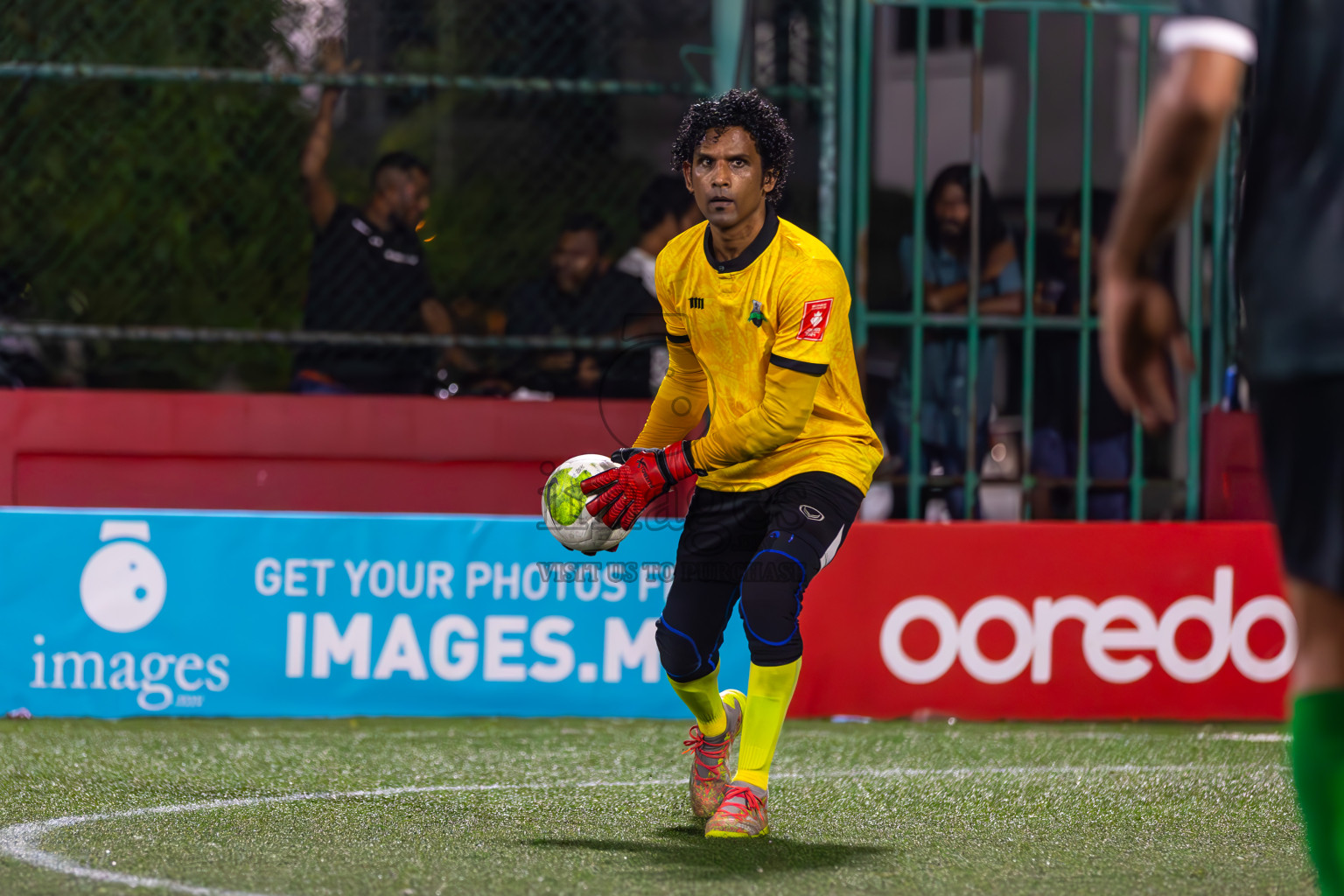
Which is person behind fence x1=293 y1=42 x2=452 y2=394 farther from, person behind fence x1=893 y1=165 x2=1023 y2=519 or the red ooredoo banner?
the red ooredoo banner

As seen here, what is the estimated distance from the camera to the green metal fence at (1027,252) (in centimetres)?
771

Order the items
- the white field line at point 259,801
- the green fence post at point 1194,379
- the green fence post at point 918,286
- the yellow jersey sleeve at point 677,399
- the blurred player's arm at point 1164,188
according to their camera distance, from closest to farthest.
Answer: the blurred player's arm at point 1164,188 < the white field line at point 259,801 < the yellow jersey sleeve at point 677,399 < the green fence post at point 918,286 < the green fence post at point 1194,379

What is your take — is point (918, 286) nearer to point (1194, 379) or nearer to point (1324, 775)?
point (1194, 379)

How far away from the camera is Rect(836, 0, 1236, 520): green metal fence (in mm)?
7711

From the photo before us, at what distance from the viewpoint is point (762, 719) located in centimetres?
435

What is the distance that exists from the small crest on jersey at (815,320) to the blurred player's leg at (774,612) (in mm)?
394

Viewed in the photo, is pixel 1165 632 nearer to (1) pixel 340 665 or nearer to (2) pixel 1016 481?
(2) pixel 1016 481

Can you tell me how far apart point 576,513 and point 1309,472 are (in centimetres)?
260

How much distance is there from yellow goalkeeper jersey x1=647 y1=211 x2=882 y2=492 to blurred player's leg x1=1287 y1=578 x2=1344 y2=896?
200 cm

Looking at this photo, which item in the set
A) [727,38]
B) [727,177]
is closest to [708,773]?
[727,177]

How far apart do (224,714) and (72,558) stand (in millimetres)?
875

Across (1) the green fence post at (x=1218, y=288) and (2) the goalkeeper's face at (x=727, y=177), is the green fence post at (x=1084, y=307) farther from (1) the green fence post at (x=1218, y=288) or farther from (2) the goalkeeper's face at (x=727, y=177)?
(2) the goalkeeper's face at (x=727, y=177)

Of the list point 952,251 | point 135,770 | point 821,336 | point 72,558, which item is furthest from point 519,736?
point 952,251

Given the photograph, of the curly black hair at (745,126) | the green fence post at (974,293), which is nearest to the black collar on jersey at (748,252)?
the curly black hair at (745,126)
